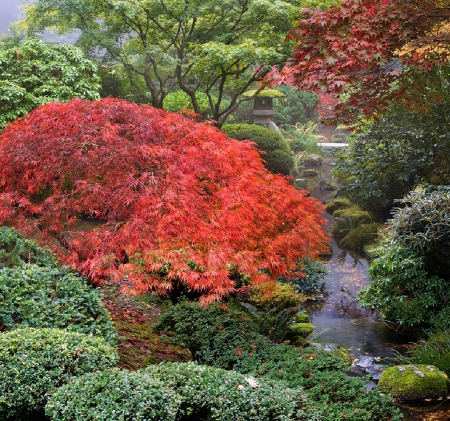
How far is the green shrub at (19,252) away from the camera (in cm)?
550

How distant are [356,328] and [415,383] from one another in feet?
8.70

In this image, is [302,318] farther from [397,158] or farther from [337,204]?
[337,204]

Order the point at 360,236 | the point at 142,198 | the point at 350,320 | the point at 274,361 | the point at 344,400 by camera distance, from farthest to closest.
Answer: the point at 360,236 → the point at 350,320 → the point at 274,361 → the point at 142,198 → the point at 344,400

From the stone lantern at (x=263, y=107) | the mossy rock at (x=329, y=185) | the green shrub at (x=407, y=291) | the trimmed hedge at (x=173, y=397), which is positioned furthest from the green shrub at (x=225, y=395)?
the stone lantern at (x=263, y=107)

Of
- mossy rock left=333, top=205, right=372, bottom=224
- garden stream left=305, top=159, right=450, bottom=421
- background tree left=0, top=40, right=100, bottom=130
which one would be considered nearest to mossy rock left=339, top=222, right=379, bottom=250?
mossy rock left=333, top=205, right=372, bottom=224

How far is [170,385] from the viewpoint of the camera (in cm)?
429

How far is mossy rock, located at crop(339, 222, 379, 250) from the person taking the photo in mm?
13570

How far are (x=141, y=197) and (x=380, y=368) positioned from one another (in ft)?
14.0

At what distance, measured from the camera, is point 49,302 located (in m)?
4.95

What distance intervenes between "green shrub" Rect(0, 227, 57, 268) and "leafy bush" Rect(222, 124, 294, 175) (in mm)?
10662

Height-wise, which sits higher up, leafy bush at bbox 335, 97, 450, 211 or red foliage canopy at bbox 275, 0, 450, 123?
red foliage canopy at bbox 275, 0, 450, 123

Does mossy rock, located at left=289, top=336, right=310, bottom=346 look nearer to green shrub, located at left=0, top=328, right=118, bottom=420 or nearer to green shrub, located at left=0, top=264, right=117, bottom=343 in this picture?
green shrub, located at left=0, top=264, right=117, bottom=343

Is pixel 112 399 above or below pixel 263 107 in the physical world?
Result: below

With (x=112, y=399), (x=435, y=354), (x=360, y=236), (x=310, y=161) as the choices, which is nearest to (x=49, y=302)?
(x=112, y=399)
